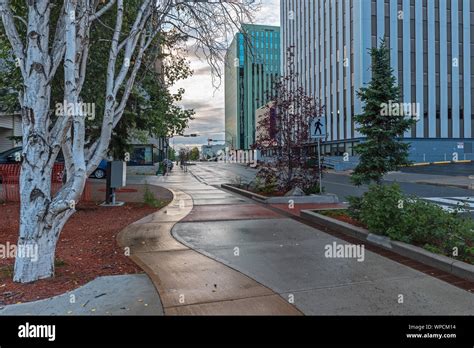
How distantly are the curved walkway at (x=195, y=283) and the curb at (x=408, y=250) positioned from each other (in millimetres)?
2569

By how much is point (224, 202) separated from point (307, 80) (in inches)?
1736

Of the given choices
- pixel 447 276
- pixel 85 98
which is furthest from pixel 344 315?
pixel 85 98

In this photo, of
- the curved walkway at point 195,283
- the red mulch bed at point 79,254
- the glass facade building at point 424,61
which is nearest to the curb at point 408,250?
the curved walkway at point 195,283

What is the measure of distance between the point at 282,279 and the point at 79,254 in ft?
11.9

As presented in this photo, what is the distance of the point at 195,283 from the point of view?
4816 mm

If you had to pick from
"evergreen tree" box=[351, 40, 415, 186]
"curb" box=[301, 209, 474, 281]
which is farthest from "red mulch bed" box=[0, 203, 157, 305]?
"evergreen tree" box=[351, 40, 415, 186]

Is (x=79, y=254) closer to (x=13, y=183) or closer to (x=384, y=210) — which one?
(x=384, y=210)

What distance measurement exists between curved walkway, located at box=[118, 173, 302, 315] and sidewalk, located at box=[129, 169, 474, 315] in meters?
0.01

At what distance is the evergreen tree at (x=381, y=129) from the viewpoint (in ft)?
30.6

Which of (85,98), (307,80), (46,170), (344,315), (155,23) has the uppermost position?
(307,80)

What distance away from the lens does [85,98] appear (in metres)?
9.36

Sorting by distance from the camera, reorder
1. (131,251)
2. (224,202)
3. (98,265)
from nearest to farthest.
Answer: (98,265), (131,251), (224,202)

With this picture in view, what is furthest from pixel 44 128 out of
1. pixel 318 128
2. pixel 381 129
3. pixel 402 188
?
pixel 402 188
